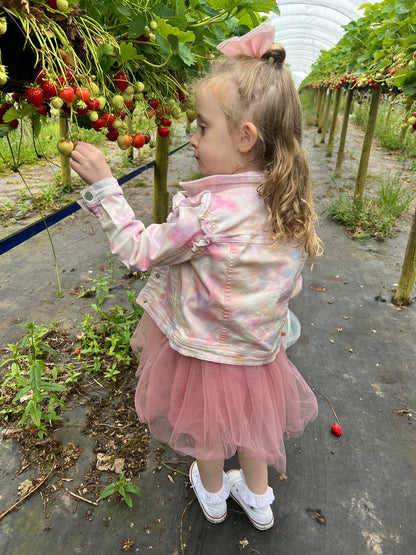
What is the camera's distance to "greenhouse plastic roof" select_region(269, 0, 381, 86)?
11.9 metres

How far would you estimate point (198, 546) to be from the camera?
144 centimetres

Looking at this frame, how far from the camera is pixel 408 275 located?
3.02 metres

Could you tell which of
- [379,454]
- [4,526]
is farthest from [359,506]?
[4,526]

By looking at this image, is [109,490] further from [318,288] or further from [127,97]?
[318,288]

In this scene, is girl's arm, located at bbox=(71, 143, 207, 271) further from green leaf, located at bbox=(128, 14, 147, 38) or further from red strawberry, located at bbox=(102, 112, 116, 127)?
green leaf, located at bbox=(128, 14, 147, 38)

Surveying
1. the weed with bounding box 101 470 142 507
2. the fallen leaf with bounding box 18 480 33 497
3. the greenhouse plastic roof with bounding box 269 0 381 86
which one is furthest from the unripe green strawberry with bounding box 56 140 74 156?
the greenhouse plastic roof with bounding box 269 0 381 86

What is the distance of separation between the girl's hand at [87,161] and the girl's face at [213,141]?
26cm

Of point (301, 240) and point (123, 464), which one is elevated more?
point (301, 240)

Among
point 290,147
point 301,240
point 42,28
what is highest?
point 42,28

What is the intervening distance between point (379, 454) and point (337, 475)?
268mm

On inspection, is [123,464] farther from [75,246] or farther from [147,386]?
[75,246]

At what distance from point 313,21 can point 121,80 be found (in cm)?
1618

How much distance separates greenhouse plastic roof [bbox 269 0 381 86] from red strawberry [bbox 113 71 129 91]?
37.0 feet

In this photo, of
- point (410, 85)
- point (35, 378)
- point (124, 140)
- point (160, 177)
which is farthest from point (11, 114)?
point (410, 85)
